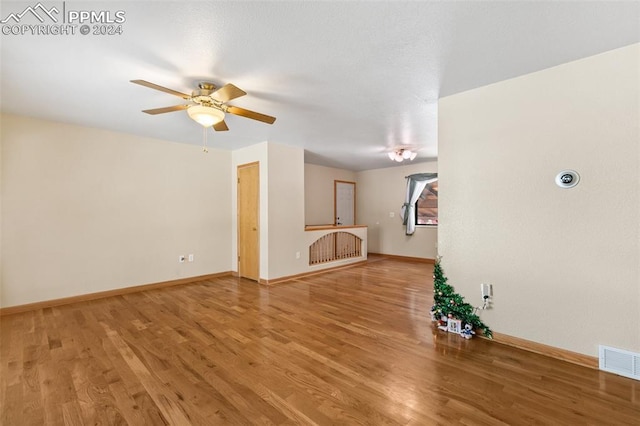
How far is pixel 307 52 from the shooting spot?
6.69ft

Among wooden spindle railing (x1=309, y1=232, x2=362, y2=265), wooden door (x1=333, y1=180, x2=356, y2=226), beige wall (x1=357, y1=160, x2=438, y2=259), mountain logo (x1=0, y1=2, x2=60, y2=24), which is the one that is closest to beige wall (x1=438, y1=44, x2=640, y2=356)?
wooden spindle railing (x1=309, y1=232, x2=362, y2=265)

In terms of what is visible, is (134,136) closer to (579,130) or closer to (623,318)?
(579,130)

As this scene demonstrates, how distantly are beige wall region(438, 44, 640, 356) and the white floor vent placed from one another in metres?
0.05

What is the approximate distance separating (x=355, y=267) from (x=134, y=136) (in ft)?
15.6

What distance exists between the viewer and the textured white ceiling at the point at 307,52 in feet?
5.38

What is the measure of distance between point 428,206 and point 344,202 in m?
2.28

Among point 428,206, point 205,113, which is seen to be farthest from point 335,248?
point 205,113

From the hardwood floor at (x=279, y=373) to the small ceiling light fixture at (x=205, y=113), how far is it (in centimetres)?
208

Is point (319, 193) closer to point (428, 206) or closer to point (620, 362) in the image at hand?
point (428, 206)

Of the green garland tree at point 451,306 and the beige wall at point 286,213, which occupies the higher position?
the beige wall at point 286,213

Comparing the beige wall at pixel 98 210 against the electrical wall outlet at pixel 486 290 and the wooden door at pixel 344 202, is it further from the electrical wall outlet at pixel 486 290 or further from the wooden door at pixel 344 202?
the electrical wall outlet at pixel 486 290

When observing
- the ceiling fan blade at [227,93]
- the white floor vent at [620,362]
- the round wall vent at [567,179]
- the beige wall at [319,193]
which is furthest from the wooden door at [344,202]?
the white floor vent at [620,362]

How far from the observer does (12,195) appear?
3.34 metres

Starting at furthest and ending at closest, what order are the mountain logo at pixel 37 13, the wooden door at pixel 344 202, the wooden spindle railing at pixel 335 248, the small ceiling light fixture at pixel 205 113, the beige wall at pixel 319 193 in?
1. the wooden door at pixel 344 202
2. the beige wall at pixel 319 193
3. the wooden spindle railing at pixel 335 248
4. the small ceiling light fixture at pixel 205 113
5. the mountain logo at pixel 37 13
